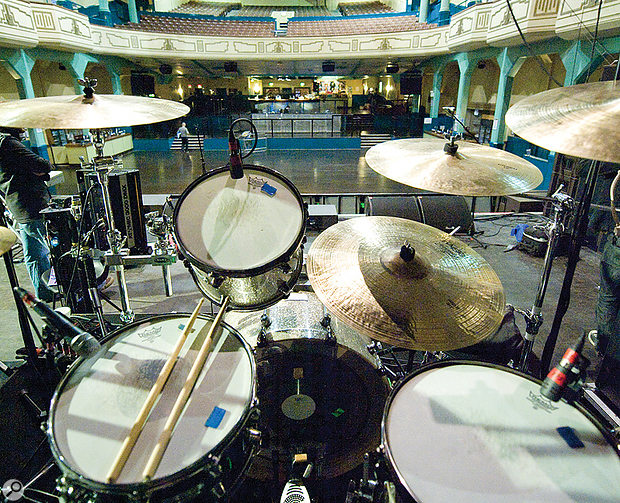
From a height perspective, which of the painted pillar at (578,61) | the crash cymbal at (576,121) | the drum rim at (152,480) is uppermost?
the painted pillar at (578,61)

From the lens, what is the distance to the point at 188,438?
48.6 inches

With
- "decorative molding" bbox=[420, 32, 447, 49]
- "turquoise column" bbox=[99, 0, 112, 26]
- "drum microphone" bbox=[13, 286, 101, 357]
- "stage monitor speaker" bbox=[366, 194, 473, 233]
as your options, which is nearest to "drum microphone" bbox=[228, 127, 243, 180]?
"drum microphone" bbox=[13, 286, 101, 357]

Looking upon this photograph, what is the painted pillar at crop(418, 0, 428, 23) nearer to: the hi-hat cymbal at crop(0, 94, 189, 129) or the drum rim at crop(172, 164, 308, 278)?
the hi-hat cymbal at crop(0, 94, 189, 129)

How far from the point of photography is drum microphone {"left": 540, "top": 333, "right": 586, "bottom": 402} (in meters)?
1.03

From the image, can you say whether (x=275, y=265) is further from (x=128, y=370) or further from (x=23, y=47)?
(x=23, y=47)

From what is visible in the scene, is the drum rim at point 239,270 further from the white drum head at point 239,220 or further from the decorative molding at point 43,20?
the decorative molding at point 43,20

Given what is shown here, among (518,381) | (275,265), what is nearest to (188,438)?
(275,265)

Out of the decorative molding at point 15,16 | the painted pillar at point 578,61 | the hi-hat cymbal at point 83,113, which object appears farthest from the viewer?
the decorative molding at point 15,16

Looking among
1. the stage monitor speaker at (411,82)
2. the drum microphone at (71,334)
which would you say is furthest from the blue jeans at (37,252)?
the stage monitor speaker at (411,82)

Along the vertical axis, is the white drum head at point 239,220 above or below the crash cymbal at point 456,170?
below

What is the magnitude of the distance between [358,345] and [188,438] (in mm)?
1337

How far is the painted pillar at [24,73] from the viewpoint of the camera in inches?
405

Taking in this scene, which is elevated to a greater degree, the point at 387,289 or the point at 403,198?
the point at 387,289

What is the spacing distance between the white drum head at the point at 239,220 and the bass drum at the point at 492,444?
869mm
